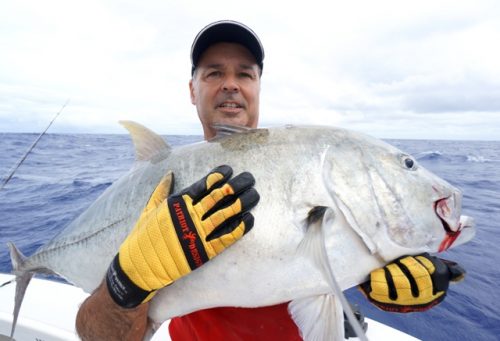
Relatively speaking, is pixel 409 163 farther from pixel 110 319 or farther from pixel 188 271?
pixel 110 319

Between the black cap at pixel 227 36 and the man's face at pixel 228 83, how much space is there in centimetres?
4

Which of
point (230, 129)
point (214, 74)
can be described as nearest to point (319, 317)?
point (230, 129)

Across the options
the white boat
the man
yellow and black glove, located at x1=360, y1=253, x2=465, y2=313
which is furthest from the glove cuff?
the white boat

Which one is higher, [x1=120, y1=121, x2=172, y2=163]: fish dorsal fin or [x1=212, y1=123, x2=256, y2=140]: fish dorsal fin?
[x1=212, y1=123, x2=256, y2=140]: fish dorsal fin

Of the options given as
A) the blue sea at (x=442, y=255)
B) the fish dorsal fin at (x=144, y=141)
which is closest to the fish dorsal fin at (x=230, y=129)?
the fish dorsal fin at (x=144, y=141)

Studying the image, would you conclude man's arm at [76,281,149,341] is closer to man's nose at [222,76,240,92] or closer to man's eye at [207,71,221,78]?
man's nose at [222,76,240,92]

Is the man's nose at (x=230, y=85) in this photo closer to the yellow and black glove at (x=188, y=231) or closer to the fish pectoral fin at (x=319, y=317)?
the yellow and black glove at (x=188, y=231)

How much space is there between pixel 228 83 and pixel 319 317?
1.79 metres

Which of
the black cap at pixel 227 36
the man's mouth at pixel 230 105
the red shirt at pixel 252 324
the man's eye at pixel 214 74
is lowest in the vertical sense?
the red shirt at pixel 252 324

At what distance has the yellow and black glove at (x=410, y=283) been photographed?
1489 millimetres

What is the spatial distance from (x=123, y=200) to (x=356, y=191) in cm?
132

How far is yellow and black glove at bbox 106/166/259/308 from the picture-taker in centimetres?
146

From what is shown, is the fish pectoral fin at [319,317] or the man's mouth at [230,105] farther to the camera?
the man's mouth at [230,105]

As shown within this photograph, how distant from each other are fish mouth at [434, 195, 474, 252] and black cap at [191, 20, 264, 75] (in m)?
1.76
